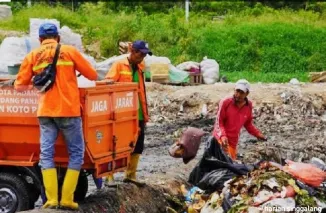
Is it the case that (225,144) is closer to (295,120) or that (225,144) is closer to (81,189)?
(81,189)

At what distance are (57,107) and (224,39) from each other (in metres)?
22.8

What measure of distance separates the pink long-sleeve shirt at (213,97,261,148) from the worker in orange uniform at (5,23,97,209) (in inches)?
99.8

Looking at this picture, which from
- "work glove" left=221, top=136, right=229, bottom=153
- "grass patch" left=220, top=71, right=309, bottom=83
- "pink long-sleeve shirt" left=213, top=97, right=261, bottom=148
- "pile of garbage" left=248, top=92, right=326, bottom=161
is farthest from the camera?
"grass patch" left=220, top=71, right=309, bottom=83

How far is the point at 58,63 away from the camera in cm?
753

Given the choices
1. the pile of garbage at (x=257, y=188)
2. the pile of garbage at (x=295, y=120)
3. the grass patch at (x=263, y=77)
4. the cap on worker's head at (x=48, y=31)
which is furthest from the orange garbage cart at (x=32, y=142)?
the grass patch at (x=263, y=77)

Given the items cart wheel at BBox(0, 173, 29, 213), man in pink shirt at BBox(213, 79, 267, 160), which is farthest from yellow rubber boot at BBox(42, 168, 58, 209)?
man in pink shirt at BBox(213, 79, 267, 160)

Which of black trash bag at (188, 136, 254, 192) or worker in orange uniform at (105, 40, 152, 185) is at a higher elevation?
worker in orange uniform at (105, 40, 152, 185)

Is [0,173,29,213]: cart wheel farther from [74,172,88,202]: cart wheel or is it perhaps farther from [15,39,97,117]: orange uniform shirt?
[15,39,97,117]: orange uniform shirt

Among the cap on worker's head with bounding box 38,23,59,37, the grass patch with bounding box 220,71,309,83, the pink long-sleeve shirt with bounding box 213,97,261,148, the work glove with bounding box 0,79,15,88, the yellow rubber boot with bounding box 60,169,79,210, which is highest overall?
the cap on worker's head with bounding box 38,23,59,37

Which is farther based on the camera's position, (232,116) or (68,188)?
(232,116)

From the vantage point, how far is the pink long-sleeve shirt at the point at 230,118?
9819 mm

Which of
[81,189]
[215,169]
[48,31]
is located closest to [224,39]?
[215,169]

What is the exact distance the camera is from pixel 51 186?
764 centimetres

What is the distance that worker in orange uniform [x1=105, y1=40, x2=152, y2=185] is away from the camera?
9.17 m
